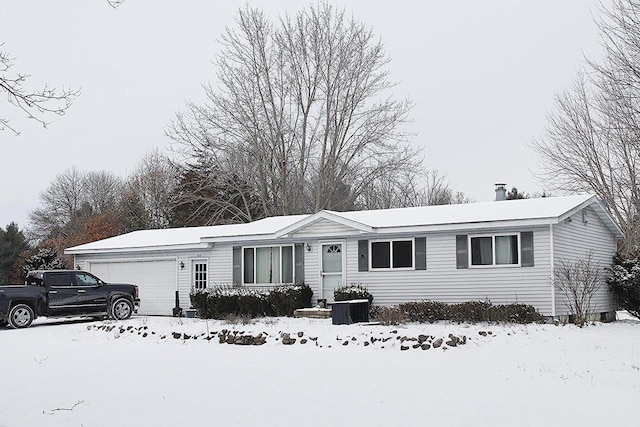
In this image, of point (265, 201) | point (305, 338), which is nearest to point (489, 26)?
point (305, 338)

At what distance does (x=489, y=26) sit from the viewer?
70.4ft

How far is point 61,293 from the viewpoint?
904 inches

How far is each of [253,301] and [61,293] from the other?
5.99 metres

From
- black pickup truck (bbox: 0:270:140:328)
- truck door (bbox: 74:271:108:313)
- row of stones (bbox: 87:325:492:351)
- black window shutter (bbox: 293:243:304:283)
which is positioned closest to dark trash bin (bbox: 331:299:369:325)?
row of stones (bbox: 87:325:492:351)

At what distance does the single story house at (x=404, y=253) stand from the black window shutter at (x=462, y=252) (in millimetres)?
28

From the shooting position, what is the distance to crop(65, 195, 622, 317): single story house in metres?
19.8

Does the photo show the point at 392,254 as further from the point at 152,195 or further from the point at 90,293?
the point at 152,195

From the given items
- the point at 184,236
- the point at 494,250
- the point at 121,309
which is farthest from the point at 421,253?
the point at 184,236

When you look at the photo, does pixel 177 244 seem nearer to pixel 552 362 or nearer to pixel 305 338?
pixel 305 338

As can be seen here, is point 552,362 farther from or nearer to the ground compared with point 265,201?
nearer to the ground

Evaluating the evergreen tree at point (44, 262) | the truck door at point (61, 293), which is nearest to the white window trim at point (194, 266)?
the truck door at point (61, 293)

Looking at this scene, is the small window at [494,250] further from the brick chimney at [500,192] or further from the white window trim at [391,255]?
the brick chimney at [500,192]

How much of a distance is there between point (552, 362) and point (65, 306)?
51.4 ft

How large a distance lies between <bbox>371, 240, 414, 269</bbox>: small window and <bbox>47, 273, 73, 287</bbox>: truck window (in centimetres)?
955
